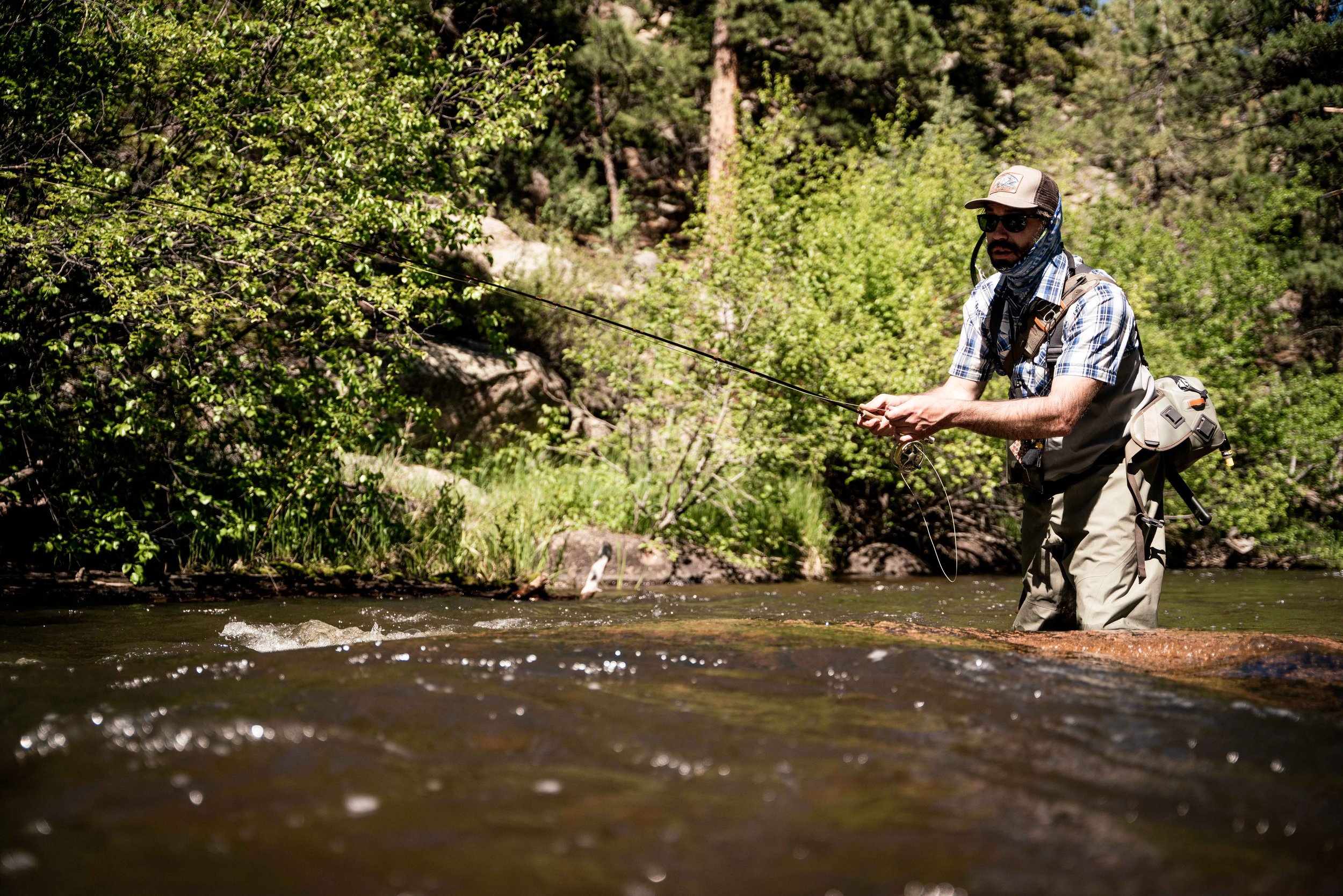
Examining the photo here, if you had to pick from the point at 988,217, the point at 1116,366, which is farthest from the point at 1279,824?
the point at 988,217

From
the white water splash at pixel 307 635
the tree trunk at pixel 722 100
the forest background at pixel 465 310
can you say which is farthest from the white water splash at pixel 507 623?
the tree trunk at pixel 722 100

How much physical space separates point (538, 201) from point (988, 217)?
19770 millimetres

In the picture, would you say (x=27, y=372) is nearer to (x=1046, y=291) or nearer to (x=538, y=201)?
(x=1046, y=291)

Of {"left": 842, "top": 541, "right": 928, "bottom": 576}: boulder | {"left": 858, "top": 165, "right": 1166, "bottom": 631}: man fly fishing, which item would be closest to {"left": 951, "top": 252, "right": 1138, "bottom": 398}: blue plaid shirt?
{"left": 858, "top": 165, "right": 1166, "bottom": 631}: man fly fishing

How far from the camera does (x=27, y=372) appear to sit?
6711 millimetres

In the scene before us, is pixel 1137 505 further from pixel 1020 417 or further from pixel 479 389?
pixel 479 389

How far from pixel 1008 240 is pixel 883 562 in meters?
8.62

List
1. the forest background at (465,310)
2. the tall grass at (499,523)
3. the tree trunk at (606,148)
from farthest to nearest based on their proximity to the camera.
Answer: the tree trunk at (606,148) → the tall grass at (499,523) → the forest background at (465,310)

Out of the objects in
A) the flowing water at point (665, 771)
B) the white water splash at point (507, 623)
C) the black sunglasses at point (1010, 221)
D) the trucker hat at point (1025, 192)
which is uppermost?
the trucker hat at point (1025, 192)

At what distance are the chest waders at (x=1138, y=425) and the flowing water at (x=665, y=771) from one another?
905 millimetres

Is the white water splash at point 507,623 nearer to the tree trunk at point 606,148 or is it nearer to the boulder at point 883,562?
the boulder at point 883,562

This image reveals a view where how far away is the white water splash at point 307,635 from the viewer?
3.46 meters

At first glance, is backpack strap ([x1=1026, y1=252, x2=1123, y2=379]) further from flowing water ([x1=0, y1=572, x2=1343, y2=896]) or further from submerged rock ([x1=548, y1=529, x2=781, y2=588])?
submerged rock ([x1=548, y1=529, x2=781, y2=588])

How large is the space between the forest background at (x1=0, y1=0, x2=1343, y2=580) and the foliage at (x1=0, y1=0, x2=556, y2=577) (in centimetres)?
4
